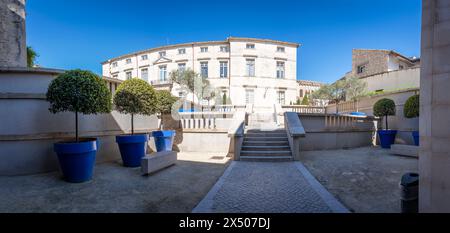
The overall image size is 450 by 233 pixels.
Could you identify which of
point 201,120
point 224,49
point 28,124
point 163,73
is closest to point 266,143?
point 201,120

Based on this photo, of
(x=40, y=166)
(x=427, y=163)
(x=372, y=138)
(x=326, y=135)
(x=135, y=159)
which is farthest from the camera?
(x=372, y=138)

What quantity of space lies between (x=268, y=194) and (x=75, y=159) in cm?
440

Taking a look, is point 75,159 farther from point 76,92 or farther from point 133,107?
point 133,107

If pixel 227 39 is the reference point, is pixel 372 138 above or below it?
below

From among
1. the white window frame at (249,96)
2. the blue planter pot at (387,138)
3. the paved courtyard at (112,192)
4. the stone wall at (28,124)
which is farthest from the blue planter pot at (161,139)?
the white window frame at (249,96)

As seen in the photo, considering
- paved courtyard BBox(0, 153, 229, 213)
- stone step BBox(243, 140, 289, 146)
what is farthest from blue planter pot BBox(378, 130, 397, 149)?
paved courtyard BBox(0, 153, 229, 213)

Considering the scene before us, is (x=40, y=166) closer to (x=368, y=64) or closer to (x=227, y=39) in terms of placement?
(x=227, y=39)

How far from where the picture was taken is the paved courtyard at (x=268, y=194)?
3158 mm

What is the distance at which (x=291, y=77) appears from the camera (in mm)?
27047

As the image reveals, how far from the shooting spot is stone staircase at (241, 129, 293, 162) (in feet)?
21.8

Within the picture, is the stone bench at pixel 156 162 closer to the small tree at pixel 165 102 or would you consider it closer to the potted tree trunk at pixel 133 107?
the potted tree trunk at pixel 133 107

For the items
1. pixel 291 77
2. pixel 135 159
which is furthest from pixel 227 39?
pixel 135 159

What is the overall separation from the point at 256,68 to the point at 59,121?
2367 cm

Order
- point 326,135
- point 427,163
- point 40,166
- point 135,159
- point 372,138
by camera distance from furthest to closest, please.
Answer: point 372,138 < point 326,135 < point 135,159 < point 40,166 < point 427,163
